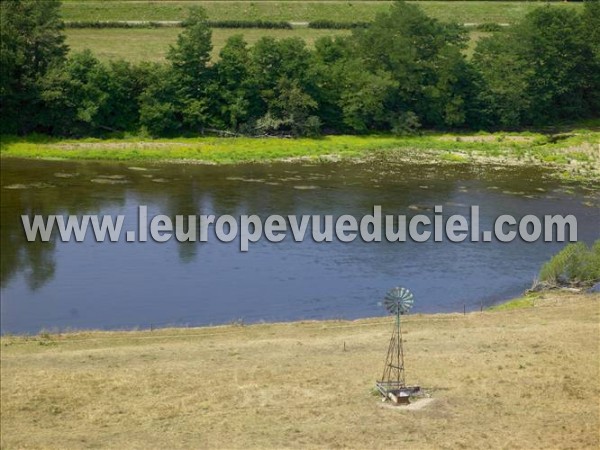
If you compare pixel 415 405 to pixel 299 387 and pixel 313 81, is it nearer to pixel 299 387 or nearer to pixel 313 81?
pixel 299 387

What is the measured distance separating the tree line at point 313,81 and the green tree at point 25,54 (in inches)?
3.4

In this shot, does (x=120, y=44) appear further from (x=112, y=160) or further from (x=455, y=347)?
(x=455, y=347)

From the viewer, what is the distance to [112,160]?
209 feet

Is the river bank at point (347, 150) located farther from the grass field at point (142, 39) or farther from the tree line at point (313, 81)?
the grass field at point (142, 39)

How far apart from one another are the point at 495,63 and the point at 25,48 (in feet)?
120

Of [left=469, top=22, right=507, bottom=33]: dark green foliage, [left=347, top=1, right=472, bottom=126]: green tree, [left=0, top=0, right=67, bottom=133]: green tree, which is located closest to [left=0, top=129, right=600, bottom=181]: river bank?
[left=0, top=0, right=67, bottom=133]: green tree

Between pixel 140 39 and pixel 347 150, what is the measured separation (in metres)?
26.9

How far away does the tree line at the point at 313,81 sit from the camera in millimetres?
67438

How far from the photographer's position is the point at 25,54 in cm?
6725

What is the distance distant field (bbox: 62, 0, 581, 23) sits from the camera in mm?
95125

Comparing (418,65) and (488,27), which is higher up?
(488,27)

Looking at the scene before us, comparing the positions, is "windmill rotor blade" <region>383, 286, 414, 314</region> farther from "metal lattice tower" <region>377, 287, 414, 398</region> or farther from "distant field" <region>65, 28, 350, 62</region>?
"distant field" <region>65, 28, 350, 62</region>

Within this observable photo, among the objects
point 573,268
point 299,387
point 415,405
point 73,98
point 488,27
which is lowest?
point 415,405

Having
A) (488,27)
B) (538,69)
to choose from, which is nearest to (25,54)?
(538,69)
